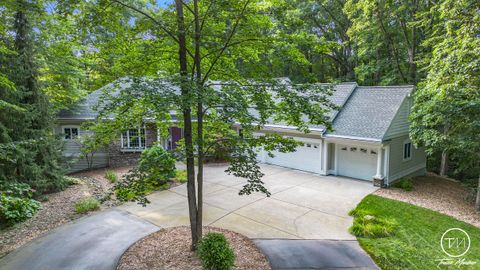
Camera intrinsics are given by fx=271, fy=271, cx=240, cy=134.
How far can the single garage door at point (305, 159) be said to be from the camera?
43.5 feet

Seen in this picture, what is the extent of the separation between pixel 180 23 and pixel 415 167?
44.2ft

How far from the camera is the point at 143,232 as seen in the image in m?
6.94

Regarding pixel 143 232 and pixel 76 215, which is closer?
pixel 143 232

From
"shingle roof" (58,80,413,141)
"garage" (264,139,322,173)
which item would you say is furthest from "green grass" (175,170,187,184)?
"garage" (264,139,322,173)

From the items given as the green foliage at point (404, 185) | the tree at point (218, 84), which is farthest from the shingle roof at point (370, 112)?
the tree at point (218, 84)

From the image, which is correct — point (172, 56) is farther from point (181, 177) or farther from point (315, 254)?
point (181, 177)

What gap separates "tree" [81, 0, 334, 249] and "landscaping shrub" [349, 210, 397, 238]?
128 inches

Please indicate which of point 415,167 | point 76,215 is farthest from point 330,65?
point 76,215

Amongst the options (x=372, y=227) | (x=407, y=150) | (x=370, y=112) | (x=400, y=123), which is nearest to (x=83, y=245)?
(x=372, y=227)

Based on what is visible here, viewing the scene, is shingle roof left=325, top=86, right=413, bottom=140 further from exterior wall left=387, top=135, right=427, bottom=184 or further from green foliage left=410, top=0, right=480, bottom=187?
green foliage left=410, top=0, right=480, bottom=187

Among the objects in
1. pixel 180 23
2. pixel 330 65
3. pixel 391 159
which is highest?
pixel 330 65

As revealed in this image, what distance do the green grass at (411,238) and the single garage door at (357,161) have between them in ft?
9.22

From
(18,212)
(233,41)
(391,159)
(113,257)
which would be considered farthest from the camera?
(391,159)

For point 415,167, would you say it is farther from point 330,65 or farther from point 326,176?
point 330,65
